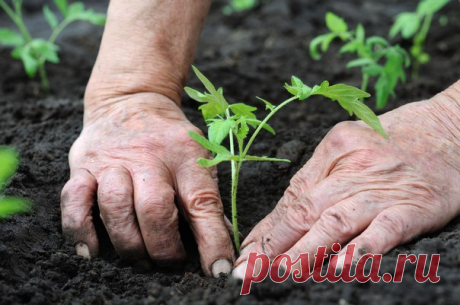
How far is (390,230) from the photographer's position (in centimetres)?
185

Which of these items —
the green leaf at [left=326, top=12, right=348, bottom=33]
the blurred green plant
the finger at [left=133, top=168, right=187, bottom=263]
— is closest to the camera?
the finger at [left=133, top=168, right=187, bottom=263]

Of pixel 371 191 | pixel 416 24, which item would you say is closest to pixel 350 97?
pixel 371 191

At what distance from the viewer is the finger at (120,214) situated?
210cm

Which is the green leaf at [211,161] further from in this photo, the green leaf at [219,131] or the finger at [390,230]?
the finger at [390,230]

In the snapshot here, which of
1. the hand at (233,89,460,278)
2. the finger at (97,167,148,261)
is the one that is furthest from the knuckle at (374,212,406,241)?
the finger at (97,167,148,261)

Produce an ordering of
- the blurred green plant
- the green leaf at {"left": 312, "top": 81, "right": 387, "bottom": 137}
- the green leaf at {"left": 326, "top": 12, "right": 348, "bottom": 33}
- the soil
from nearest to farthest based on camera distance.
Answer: the soil < the green leaf at {"left": 312, "top": 81, "right": 387, "bottom": 137} < the green leaf at {"left": 326, "top": 12, "right": 348, "bottom": 33} < the blurred green plant

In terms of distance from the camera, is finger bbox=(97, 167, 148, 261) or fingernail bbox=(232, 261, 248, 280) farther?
finger bbox=(97, 167, 148, 261)

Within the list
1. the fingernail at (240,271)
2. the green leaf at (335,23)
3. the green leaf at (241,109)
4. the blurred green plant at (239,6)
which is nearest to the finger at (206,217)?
the fingernail at (240,271)

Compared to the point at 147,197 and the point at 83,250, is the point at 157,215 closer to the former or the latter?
the point at 147,197

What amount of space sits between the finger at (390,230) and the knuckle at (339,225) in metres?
0.05

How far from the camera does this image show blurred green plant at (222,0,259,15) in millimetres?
5904

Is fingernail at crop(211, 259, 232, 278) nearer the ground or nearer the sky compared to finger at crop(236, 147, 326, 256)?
nearer the ground

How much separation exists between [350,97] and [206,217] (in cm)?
67

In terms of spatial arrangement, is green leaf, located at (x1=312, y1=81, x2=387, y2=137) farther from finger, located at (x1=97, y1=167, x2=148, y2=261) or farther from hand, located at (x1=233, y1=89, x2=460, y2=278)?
finger, located at (x1=97, y1=167, x2=148, y2=261)
